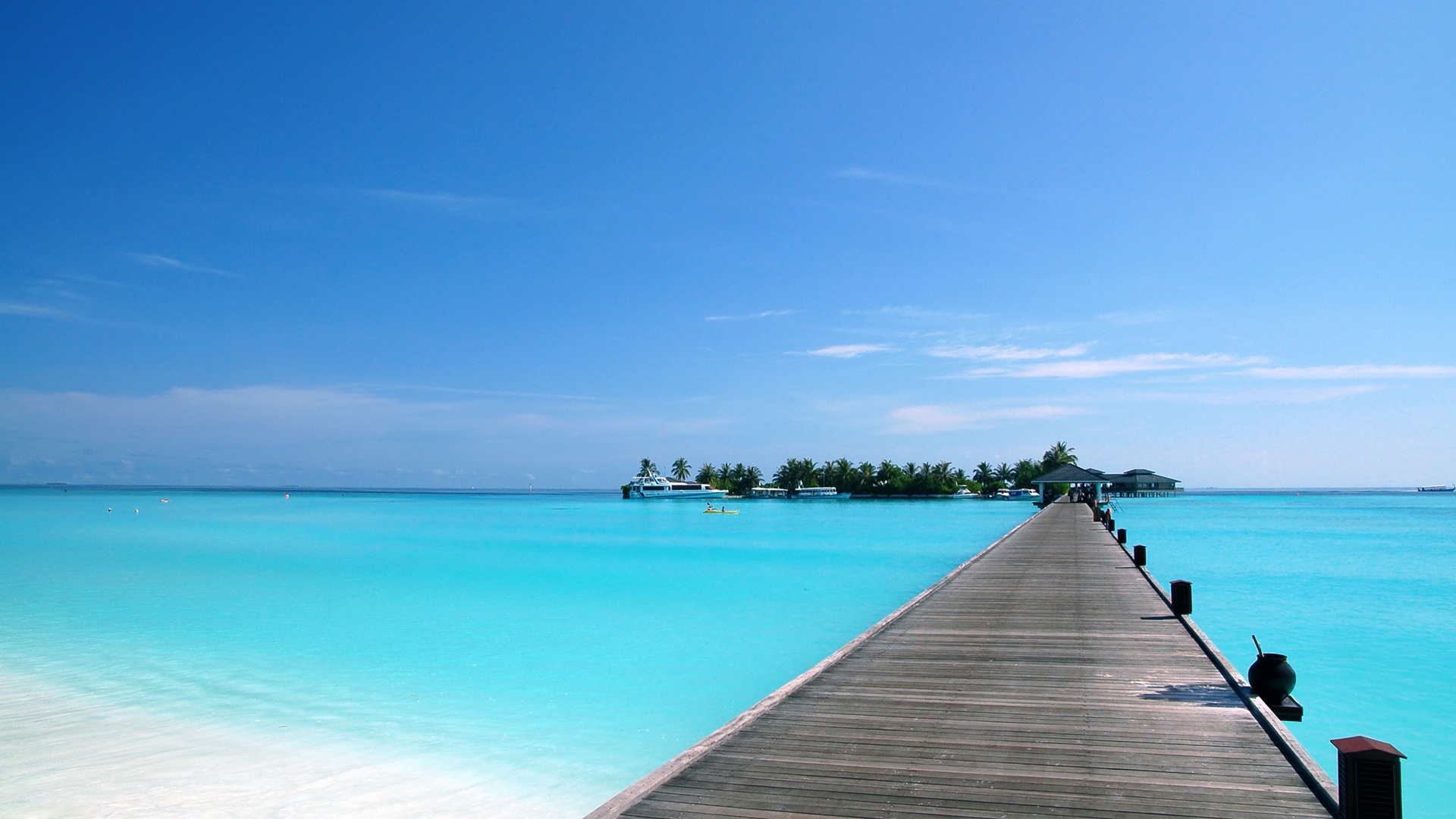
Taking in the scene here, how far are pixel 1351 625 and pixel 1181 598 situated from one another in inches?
406

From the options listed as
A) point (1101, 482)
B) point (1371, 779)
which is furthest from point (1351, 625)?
point (1101, 482)

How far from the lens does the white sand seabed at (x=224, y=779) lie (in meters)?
7.49

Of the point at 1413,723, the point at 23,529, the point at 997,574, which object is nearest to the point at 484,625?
the point at 997,574

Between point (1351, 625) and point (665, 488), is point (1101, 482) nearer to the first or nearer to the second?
point (665, 488)

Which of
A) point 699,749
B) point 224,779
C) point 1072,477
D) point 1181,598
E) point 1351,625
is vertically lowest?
point 224,779

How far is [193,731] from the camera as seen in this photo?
31.8 ft

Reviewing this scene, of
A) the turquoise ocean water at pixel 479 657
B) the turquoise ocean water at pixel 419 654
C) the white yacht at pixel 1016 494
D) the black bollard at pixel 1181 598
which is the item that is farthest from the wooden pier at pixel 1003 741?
the white yacht at pixel 1016 494

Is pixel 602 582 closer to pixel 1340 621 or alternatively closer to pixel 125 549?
pixel 1340 621

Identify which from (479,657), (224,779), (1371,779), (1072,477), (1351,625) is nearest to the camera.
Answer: (1371,779)

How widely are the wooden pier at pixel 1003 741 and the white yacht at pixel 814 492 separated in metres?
107

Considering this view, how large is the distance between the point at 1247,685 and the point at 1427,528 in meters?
56.0

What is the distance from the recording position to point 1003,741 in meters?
5.61

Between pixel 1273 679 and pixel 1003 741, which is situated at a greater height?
pixel 1273 679

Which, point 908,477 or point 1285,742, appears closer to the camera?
point 1285,742
